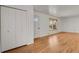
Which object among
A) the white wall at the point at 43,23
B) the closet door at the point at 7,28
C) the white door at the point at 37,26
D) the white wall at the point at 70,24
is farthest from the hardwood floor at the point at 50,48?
the white wall at the point at 70,24

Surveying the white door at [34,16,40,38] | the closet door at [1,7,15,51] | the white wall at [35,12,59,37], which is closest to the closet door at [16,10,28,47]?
the closet door at [1,7,15,51]

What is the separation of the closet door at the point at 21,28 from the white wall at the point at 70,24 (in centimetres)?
865

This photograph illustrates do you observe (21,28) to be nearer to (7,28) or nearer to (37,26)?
(7,28)

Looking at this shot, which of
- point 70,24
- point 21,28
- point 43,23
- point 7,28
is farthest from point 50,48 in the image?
point 70,24

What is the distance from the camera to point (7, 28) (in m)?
3.71

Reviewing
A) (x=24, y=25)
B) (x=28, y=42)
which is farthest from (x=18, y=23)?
(x=28, y=42)

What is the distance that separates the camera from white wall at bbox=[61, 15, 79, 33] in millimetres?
12078

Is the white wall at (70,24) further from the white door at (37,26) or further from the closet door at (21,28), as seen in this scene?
the closet door at (21,28)

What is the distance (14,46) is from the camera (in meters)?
4.07

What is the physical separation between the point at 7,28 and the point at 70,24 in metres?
9.88

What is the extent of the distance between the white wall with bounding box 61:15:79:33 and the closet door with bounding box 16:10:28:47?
28.4 ft

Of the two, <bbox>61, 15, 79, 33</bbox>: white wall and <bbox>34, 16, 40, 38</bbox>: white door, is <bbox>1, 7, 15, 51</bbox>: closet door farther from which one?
<bbox>61, 15, 79, 33</bbox>: white wall

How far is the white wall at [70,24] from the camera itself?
39.6 ft

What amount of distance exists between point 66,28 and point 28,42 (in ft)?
28.7
